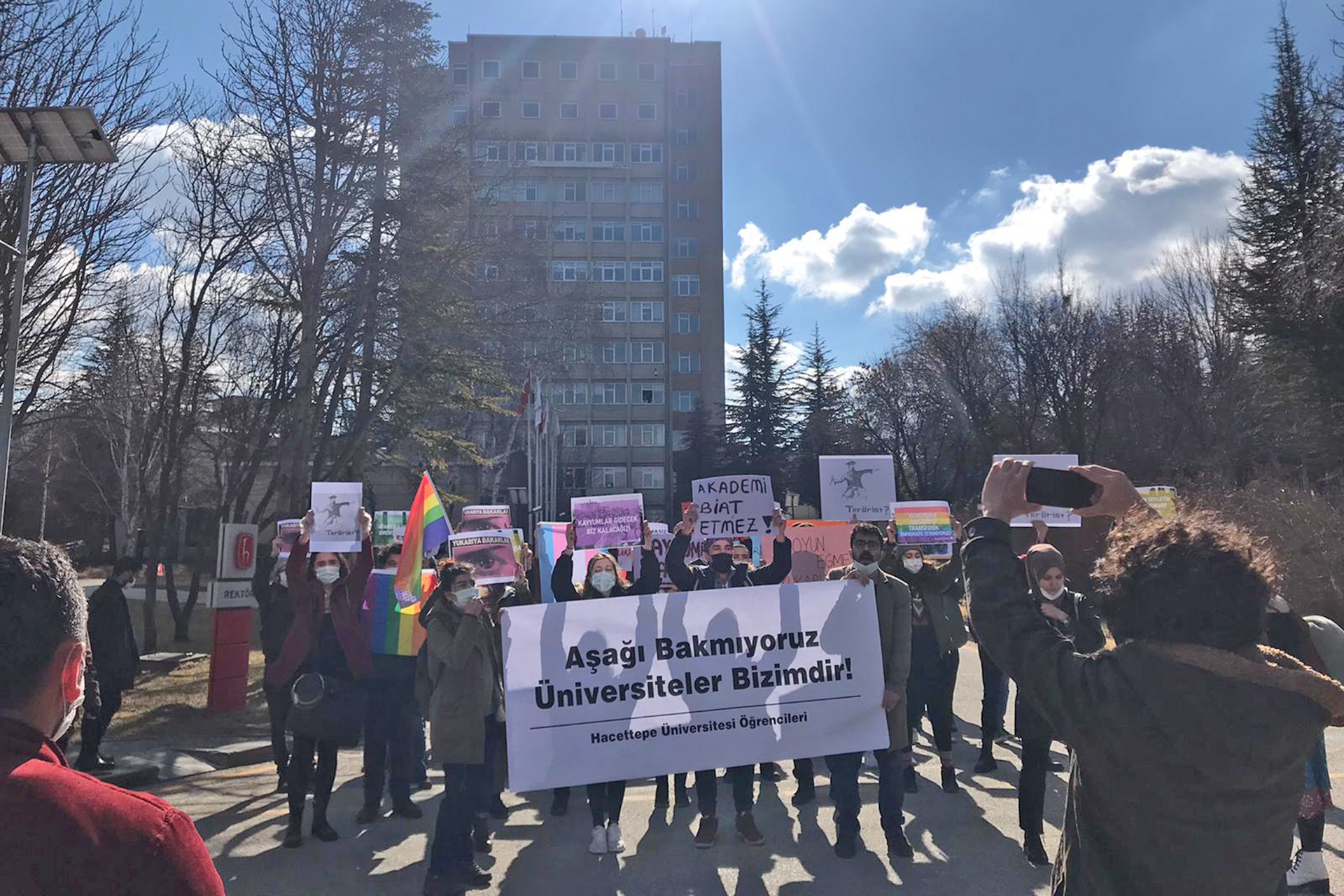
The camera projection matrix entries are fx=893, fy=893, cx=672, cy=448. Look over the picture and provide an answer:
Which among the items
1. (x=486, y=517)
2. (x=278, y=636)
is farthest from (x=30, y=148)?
(x=486, y=517)

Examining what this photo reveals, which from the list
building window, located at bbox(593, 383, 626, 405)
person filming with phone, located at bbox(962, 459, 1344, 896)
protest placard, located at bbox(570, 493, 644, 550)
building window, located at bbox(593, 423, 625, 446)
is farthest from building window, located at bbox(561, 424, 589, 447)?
person filming with phone, located at bbox(962, 459, 1344, 896)

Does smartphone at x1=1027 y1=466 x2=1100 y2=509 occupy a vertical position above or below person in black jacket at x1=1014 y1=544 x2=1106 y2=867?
above

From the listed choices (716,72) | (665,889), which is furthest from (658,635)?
(716,72)

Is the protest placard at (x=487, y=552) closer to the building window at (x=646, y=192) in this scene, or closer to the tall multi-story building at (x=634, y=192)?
the tall multi-story building at (x=634, y=192)

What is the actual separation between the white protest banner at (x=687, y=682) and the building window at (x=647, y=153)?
68.5 m

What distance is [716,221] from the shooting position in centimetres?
7094

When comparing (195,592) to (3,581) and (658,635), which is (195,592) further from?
(3,581)

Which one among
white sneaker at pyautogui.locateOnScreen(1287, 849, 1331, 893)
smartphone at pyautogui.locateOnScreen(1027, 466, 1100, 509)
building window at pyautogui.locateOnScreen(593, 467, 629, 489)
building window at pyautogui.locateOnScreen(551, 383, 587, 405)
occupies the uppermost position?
building window at pyautogui.locateOnScreen(551, 383, 587, 405)

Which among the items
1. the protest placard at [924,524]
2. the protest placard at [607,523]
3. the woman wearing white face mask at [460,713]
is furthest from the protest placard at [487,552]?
the protest placard at [924,524]

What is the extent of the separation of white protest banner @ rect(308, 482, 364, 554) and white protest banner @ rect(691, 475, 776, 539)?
3761 millimetres

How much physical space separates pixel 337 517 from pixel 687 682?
4112mm

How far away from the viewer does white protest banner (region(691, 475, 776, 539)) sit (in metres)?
10.3

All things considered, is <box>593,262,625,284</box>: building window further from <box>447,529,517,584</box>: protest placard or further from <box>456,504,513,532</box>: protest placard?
<box>447,529,517,584</box>: protest placard

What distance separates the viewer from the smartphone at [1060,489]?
235cm
